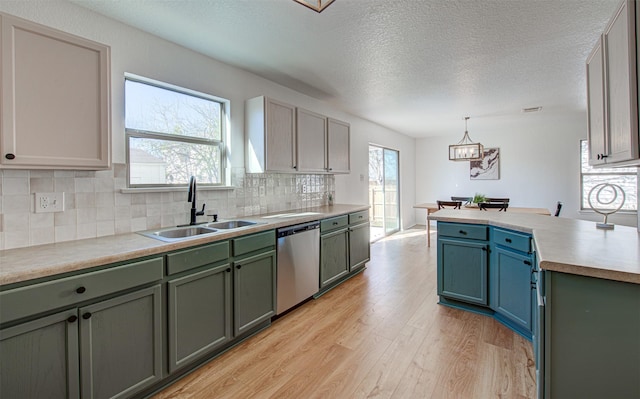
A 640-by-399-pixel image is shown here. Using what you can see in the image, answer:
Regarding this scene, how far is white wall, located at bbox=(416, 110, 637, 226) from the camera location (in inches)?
239

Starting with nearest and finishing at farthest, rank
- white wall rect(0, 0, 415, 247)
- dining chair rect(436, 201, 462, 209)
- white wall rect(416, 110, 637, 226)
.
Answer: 1. white wall rect(0, 0, 415, 247)
2. dining chair rect(436, 201, 462, 209)
3. white wall rect(416, 110, 637, 226)

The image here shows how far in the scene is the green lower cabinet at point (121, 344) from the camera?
4.76ft

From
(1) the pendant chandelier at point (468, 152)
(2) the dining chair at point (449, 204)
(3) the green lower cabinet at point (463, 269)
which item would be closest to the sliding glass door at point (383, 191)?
(2) the dining chair at point (449, 204)

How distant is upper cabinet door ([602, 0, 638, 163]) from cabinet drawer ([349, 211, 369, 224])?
2425mm

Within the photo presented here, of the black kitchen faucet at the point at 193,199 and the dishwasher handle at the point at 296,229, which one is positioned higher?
the black kitchen faucet at the point at 193,199

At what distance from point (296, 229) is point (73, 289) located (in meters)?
1.70

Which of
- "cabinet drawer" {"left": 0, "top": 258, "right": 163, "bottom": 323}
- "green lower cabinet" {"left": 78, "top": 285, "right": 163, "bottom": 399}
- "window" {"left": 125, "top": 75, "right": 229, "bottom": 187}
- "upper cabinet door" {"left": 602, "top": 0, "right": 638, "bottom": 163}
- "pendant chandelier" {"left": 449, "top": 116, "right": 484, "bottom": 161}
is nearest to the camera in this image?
"cabinet drawer" {"left": 0, "top": 258, "right": 163, "bottom": 323}

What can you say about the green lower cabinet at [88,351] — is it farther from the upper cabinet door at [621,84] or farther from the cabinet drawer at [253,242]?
the upper cabinet door at [621,84]

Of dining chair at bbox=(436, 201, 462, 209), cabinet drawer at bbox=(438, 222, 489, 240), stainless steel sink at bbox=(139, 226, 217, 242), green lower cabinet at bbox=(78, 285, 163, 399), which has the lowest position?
green lower cabinet at bbox=(78, 285, 163, 399)

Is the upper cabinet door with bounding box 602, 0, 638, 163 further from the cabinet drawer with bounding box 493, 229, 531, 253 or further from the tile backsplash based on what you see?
the tile backsplash

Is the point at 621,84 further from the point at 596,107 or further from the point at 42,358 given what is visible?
the point at 42,358

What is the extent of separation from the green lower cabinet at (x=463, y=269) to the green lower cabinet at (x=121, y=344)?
2430mm

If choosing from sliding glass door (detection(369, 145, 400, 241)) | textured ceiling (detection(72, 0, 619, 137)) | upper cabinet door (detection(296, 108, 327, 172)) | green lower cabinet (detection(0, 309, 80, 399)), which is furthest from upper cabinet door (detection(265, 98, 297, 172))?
sliding glass door (detection(369, 145, 400, 241))

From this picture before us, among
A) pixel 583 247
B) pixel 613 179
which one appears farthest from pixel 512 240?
pixel 613 179
